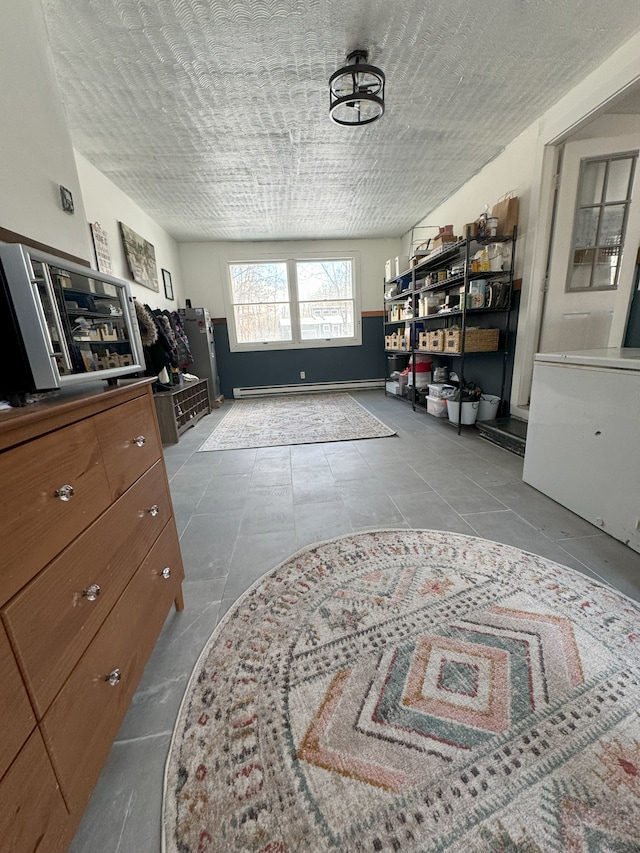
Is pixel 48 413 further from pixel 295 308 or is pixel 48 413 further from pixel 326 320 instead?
pixel 326 320

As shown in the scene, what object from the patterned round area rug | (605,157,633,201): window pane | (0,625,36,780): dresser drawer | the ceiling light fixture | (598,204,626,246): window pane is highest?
the ceiling light fixture

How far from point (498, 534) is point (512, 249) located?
2.76 meters

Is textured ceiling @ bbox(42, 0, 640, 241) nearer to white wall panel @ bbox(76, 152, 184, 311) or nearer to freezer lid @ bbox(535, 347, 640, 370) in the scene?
white wall panel @ bbox(76, 152, 184, 311)

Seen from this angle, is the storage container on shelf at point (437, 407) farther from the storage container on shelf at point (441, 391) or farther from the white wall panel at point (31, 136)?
the white wall panel at point (31, 136)

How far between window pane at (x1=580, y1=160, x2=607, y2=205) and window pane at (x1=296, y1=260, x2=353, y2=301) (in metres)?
3.58

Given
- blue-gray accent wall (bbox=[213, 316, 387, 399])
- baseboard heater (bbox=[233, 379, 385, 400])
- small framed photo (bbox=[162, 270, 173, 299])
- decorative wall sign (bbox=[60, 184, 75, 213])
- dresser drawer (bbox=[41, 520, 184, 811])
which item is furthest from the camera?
baseboard heater (bbox=[233, 379, 385, 400])

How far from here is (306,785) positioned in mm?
725

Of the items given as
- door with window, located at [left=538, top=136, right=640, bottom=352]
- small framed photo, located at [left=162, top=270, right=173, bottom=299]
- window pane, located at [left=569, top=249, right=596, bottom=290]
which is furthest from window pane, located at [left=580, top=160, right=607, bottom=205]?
small framed photo, located at [left=162, top=270, right=173, bottom=299]

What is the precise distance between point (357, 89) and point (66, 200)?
1862 millimetres

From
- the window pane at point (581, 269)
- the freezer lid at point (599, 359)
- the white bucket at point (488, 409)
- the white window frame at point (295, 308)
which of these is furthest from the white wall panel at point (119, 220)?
the window pane at point (581, 269)

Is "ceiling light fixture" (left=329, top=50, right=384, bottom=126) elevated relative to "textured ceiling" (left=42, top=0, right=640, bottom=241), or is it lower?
lower

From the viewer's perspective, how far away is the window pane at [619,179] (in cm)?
248

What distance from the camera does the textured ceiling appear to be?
5.46ft

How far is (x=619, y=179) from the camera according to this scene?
251 centimetres
